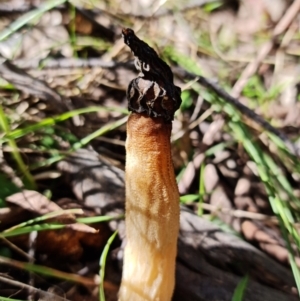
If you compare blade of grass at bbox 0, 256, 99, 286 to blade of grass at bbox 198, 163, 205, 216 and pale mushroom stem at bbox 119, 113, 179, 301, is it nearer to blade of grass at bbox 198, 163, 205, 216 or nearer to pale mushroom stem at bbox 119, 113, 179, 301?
pale mushroom stem at bbox 119, 113, 179, 301

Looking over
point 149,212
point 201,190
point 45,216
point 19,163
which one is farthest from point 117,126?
point 149,212

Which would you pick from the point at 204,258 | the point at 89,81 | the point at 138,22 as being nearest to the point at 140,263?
the point at 204,258

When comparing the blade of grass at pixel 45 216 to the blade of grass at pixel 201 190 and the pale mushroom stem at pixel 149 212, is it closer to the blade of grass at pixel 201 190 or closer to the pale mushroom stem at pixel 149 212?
the pale mushroom stem at pixel 149 212

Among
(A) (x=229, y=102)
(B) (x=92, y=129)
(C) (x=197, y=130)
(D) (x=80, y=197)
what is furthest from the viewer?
(C) (x=197, y=130)

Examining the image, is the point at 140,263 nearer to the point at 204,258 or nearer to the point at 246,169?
the point at 204,258

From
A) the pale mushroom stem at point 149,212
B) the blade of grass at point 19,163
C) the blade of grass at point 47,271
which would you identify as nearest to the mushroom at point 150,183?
the pale mushroom stem at point 149,212

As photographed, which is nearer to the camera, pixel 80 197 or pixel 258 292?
pixel 258 292

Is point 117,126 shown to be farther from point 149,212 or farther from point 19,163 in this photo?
point 149,212
